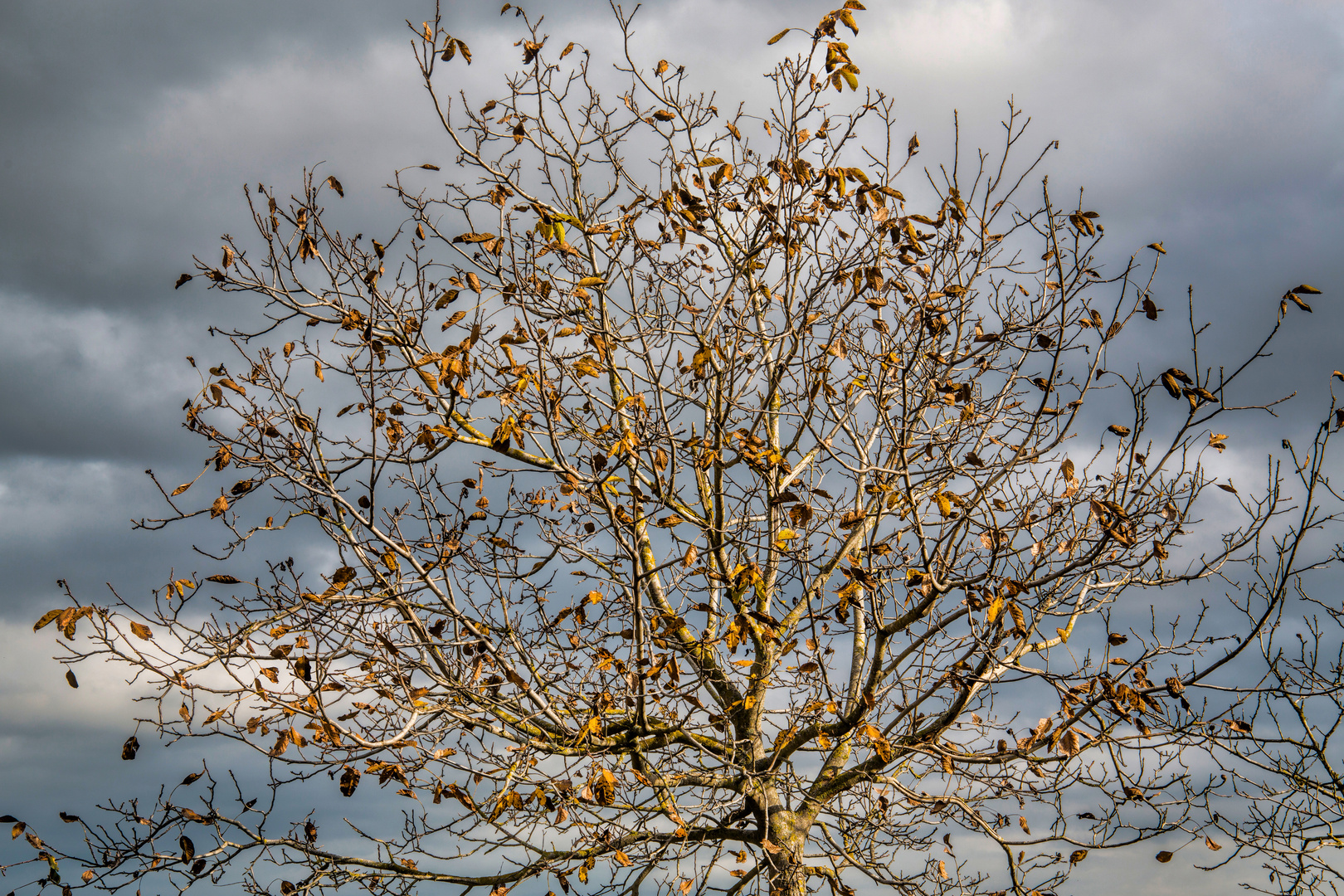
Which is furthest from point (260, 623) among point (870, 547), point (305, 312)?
point (870, 547)

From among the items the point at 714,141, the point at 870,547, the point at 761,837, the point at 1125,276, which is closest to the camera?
the point at 870,547

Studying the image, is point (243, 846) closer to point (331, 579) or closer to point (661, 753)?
point (331, 579)

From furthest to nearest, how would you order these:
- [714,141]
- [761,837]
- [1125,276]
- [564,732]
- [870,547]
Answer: [714,141], [761,837], [564,732], [1125,276], [870,547]

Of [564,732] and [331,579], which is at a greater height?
[331,579]

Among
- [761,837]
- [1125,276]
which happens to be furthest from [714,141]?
[761,837]

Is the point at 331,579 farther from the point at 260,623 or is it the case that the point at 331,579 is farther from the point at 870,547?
the point at 870,547

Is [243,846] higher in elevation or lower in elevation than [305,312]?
lower

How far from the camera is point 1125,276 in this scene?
639cm

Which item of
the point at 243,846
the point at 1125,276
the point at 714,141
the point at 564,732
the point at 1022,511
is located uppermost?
the point at 714,141

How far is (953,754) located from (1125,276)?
4.25 meters

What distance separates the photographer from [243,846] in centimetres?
720

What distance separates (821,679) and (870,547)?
6.47ft

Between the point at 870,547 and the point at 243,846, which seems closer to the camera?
the point at 870,547

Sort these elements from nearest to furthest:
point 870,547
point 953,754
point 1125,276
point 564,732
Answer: point 870,547, point 1125,276, point 564,732, point 953,754
